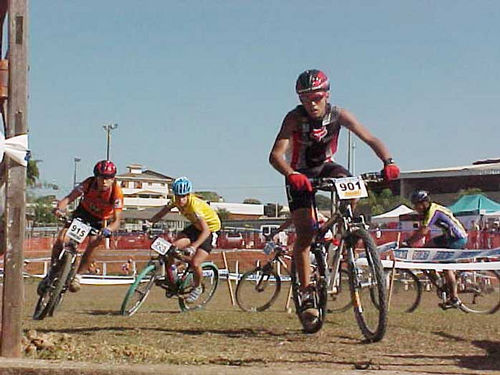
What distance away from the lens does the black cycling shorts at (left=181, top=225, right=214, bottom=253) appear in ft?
35.4

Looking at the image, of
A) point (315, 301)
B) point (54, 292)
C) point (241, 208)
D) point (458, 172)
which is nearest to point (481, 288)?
point (315, 301)

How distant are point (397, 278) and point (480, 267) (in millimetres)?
2188

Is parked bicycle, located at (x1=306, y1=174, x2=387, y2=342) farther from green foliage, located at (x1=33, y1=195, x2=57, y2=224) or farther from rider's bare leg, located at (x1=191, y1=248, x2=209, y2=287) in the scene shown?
green foliage, located at (x1=33, y1=195, x2=57, y2=224)

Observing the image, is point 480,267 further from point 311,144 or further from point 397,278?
point 311,144

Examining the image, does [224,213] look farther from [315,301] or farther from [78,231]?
[315,301]

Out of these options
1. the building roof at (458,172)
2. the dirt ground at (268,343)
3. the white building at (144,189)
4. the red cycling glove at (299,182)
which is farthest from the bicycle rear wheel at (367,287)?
the white building at (144,189)

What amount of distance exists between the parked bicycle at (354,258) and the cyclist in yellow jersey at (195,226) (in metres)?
4.03

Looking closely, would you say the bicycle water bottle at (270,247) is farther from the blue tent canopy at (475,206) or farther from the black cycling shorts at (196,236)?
the blue tent canopy at (475,206)

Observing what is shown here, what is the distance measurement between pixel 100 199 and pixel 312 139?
3724mm

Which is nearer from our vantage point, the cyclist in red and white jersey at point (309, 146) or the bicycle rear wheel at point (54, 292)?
the cyclist in red and white jersey at point (309, 146)

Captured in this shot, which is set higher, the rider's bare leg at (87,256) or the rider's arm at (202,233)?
the rider's arm at (202,233)

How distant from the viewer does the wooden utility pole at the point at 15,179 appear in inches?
198

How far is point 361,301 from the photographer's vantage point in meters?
6.16

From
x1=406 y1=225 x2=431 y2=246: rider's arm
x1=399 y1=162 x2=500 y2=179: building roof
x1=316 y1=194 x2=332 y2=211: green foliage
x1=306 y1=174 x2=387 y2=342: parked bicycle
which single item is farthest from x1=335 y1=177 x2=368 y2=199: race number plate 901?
x1=399 y1=162 x2=500 y2=179: building roof
